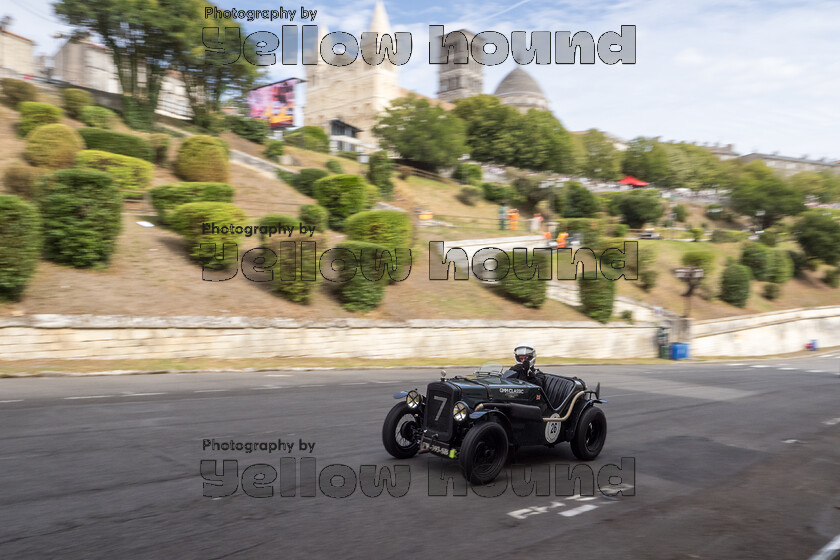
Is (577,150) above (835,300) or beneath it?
above

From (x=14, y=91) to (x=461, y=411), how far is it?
3382cm

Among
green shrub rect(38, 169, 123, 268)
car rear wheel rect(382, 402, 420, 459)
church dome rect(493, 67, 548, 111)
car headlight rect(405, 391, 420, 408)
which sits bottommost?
car rear wheel rect(382, 402, 420, 459)

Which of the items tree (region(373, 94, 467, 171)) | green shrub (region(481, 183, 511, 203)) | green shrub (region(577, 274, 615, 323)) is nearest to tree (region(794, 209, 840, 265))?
green shrub (region(481, 183, 511, 203))

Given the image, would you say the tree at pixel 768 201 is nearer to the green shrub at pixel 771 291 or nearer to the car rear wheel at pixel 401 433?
the green shrub at pixel 771 291

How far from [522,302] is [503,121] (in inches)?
2091

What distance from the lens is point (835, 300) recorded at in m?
52.8

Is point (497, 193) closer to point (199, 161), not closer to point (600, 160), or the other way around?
point (199, 161)

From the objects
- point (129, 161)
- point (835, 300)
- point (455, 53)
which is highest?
point (455, 53)

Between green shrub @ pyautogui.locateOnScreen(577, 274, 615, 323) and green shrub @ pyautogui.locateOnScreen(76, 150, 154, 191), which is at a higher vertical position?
green shrub @ pyautogui.locateOnScreen(76, 150, 154, 191)

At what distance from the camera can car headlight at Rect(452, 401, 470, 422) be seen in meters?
6.57

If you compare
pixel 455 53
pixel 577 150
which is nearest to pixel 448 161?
pixel 577 150

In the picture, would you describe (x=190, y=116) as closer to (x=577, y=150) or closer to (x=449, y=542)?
(x=449, y=542)

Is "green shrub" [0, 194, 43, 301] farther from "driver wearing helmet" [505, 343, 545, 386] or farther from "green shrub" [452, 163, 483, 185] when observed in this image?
"green shrub" [452, 163, 483, 185]

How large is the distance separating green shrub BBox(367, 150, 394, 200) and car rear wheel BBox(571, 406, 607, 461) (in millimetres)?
37657
